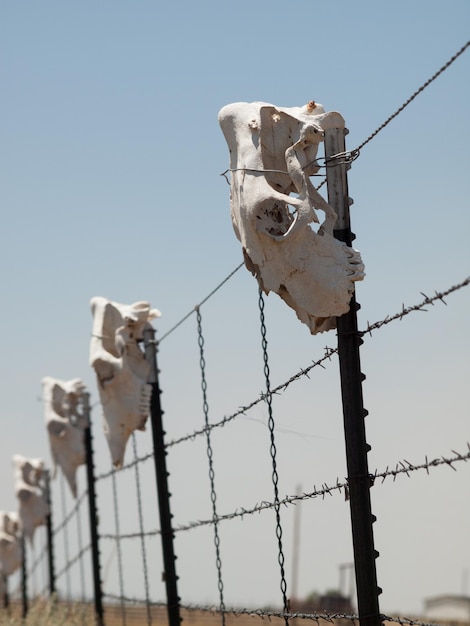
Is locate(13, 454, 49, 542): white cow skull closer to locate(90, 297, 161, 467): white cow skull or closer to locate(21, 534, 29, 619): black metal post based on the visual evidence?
locate(21, 534, 29, 619): black metal post

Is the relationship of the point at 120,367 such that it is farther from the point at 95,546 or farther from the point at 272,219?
the point at 272,219

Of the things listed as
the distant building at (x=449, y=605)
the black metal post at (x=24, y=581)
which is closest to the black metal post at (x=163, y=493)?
the black metal post at (x=24, y=581)

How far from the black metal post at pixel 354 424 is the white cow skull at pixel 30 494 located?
42.3 feet

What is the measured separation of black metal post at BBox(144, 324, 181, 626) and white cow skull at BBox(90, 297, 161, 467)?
0.21 feet

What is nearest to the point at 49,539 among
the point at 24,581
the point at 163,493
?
the point at 24,581

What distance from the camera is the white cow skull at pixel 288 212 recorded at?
219 inches

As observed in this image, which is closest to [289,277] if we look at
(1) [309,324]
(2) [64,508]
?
(1) [309,324]

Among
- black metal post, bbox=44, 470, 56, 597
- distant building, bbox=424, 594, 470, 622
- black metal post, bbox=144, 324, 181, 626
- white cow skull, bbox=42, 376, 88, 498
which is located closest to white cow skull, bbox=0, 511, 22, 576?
black metal post, bbox=44, 470, 56, 597

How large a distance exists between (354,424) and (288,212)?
89 cm

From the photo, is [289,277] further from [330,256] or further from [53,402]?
[53,402]

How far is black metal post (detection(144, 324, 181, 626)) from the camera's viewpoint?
9.57m

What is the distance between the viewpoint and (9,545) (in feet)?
70.7

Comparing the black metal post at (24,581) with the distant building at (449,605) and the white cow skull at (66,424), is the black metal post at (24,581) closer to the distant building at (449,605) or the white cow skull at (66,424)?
the white cow skull at (66,424)

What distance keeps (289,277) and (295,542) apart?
95.7 ft
